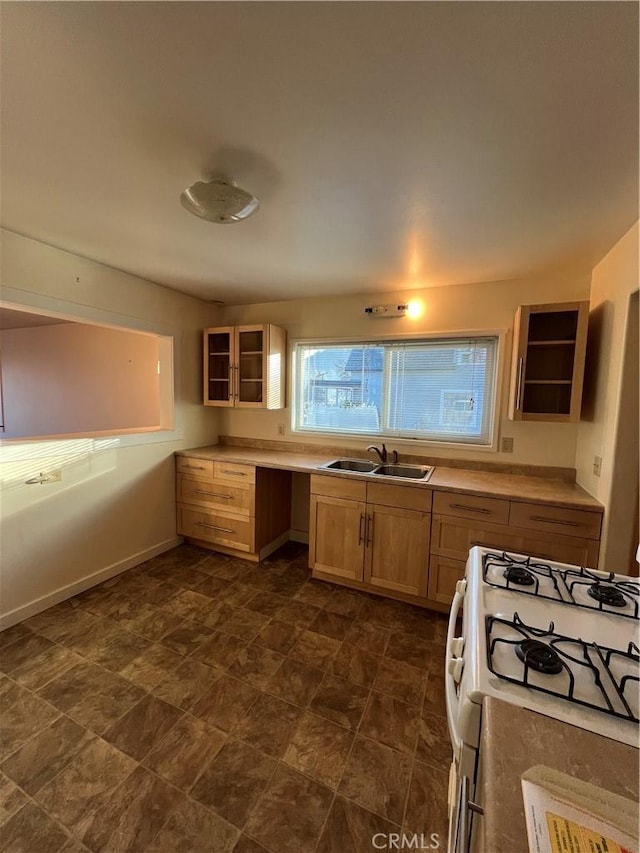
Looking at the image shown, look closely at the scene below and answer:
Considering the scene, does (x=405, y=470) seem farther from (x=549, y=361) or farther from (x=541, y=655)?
(x=541, y=655)

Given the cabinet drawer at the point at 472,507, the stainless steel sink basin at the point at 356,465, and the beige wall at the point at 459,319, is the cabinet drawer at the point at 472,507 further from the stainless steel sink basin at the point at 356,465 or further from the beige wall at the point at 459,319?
the stainless steel sink basin at the point at 356,465

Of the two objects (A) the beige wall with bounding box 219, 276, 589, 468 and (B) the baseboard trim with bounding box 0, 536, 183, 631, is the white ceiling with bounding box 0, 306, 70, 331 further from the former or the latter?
(B) the baseboard trim with bounding box 0, 536, 183, 631

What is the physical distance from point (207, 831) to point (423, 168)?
2549 millimetres

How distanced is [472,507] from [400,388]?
1216mm

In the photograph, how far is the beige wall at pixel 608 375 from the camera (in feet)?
6.03

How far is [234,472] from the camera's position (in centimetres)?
300

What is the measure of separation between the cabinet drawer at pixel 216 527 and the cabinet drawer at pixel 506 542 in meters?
1.55

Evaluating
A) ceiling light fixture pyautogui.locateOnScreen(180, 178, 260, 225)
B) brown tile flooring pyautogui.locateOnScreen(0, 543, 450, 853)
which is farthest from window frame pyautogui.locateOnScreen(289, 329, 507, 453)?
ceiling light fixture pyautogui.locateOnScreen(180, 178, 260, 225)

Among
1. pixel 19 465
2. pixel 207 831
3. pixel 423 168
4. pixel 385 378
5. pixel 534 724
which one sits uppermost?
pixel 423 168

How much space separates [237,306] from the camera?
361 centimetres

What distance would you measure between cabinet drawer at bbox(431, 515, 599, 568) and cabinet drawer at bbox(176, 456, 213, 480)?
6.43 feet

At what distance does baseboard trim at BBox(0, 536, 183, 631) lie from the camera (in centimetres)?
218

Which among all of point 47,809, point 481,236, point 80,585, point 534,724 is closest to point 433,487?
point 481,236

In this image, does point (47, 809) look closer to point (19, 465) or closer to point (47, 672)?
point (47, 672)
